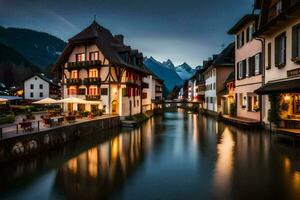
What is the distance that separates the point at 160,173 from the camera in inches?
447

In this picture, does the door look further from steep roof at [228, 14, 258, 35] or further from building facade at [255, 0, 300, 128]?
building facade at [255, 0, 300, 128]

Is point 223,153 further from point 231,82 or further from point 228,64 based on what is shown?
point 228,64

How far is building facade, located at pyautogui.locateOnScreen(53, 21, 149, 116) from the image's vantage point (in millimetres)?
34094

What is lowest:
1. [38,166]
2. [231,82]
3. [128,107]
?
[38,166]

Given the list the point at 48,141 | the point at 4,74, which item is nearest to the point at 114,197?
the point at 48,141

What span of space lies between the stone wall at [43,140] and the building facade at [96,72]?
8.58 meters

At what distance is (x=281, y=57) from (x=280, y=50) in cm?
76

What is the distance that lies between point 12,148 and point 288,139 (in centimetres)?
1837

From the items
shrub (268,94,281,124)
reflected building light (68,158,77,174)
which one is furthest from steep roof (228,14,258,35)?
reflected building light (68,158,77,174)

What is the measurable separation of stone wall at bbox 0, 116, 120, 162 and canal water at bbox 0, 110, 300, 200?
0.80m

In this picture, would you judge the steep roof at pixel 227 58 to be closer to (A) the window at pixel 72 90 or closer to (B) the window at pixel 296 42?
(A) the window at pixel 72 90

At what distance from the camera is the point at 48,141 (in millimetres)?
17484

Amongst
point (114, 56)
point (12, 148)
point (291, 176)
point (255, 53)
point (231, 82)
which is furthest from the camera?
point (231, 82)

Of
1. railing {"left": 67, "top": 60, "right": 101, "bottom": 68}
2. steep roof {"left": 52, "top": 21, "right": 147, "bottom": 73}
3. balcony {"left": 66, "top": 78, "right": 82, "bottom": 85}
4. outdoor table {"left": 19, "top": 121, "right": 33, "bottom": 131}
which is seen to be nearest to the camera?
outdoor table {"left": 19, "top": 121, "right": 33, "bottom": 131}
